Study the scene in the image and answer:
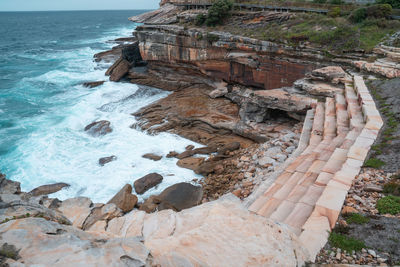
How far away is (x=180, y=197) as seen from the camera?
458 inches

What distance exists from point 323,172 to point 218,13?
68.3ft

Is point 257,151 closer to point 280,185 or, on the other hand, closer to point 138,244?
point 280,185

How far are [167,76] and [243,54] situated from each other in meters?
8.97

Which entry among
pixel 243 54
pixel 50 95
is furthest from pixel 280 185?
pixel 50 95

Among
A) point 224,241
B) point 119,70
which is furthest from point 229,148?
point 119,70

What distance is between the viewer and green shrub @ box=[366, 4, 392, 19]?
18688 millimetres

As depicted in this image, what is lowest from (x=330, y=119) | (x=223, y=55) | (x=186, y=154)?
(x=186, y=154)

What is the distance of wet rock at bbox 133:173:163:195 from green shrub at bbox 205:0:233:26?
1698 cm

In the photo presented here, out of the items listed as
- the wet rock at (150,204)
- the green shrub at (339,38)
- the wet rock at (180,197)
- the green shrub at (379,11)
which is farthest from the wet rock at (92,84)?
the green shrub at (379,11)

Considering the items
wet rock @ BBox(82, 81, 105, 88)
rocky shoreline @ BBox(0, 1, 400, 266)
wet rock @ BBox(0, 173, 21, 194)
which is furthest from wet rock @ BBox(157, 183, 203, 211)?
wet rock @ BBox(82, 81, 105, 88)

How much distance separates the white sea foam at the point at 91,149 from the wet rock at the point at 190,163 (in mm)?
362

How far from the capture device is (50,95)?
26.8 m

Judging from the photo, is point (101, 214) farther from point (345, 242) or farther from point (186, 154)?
point (345, 242)

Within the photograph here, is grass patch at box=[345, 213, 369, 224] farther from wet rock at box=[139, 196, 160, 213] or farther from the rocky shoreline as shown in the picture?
wet rock at box=[139, 196, 160, 213]
